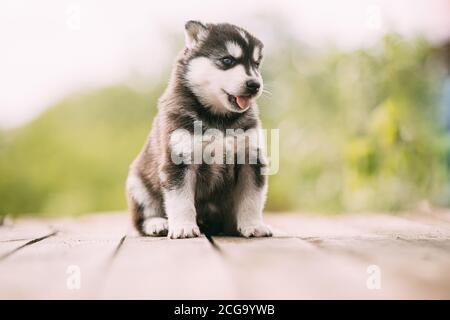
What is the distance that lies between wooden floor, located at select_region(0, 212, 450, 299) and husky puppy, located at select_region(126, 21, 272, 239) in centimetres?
16

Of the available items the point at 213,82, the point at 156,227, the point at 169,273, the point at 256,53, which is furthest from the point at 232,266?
the point at 256,53

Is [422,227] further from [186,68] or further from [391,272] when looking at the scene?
[186,68]

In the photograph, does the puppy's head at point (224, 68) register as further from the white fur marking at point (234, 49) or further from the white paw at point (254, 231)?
the white paw at point (254, 231)

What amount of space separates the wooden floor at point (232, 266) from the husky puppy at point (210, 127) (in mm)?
162

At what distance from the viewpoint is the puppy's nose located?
102 inches

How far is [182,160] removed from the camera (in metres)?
2.61

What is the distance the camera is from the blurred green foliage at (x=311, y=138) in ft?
15.9

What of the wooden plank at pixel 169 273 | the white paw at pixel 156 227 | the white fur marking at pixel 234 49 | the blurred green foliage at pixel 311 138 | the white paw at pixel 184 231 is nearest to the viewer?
the wooden plank at pixel 169 273

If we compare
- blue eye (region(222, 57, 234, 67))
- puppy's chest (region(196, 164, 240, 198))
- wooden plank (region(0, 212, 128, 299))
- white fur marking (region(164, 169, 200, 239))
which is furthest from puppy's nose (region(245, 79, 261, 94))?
wooden plank (region(0, 212, 128, 299))

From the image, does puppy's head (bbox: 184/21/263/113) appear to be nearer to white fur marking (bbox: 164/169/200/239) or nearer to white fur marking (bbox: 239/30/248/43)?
white fur marking (bbox: 239/30/248/43)

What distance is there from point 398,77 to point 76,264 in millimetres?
3912

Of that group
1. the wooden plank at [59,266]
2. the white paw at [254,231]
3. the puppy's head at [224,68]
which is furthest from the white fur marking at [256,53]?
the wooden plank at [59,266]

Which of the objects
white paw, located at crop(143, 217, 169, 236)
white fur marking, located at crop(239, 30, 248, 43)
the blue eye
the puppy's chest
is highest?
white fur marking, located at crop(239, 30, 248, 43)
